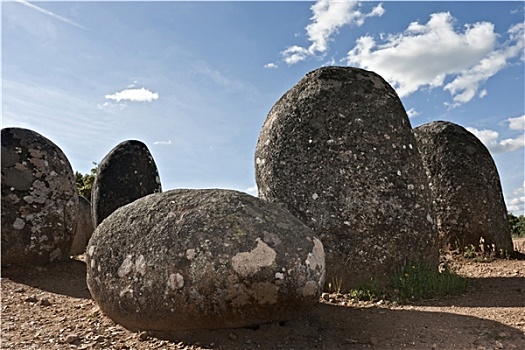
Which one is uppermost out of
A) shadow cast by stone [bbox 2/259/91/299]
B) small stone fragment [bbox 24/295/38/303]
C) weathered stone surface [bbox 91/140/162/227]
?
weathered stone surface [bbox 91/140/162/227]

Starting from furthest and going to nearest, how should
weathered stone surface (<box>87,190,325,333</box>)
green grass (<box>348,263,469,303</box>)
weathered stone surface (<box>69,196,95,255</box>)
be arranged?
weathered stone surface (<box>69,196,95,255</box>)
green grass (<box>348,263,469,303</box>)
weathered stone surface (<box>87,190,325,333</box>)

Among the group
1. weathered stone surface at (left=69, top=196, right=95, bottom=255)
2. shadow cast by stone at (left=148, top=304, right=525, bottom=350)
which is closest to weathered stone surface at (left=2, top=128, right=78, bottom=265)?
weathered stone surface at (left=69, top=196, right=95, bottom=255)

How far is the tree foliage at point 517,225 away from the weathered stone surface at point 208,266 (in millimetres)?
14060

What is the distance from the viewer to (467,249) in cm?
970

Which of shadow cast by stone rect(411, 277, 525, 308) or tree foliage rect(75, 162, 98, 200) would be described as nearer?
shadow cast by stone rect(411, 277, 525, 308)

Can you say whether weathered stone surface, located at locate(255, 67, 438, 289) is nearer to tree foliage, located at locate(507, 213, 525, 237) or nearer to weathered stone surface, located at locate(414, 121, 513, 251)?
weathered stone surface, located at locate(414, 121, 513, 251)

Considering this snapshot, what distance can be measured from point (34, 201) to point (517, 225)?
1691cm

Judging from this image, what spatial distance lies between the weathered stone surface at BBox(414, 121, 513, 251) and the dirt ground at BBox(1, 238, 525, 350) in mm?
2808

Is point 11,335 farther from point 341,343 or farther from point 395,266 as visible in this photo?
point 395,266

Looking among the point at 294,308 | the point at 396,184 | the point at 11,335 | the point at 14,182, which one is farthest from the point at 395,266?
the point at 14,182

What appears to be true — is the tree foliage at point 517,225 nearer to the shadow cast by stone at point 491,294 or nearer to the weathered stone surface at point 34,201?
the shadow cast by stone at point 491,294

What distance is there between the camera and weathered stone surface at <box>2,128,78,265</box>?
28.2 feet

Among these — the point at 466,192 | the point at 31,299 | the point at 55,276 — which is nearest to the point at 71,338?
the point at 31,299

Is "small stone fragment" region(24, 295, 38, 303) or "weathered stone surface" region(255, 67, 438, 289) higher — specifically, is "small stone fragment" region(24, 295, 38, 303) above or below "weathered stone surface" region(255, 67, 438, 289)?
below
